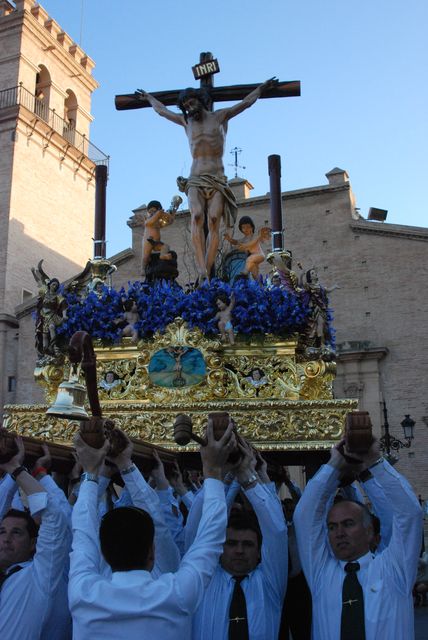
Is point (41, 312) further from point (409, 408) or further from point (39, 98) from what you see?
point (39, 98)

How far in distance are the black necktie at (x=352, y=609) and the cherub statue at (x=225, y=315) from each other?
11.2 ft

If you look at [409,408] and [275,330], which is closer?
[275,330]

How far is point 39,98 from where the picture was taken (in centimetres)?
2630

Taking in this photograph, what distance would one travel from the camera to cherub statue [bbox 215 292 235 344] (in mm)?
6408

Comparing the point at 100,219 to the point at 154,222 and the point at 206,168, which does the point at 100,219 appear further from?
the point at 206,168

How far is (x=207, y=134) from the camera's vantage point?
26.1 ft

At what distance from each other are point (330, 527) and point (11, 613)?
145 centimetres

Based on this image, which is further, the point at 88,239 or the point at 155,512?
the point at 88,239

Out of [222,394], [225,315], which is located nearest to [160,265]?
[225,315]

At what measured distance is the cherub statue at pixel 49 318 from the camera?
22.7 feet

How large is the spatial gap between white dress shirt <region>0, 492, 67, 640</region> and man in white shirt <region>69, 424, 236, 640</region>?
0.45 meters

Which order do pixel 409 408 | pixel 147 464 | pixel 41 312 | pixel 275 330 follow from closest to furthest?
1. pixel 147 464
2. pixel 275 330
3. pixel 41 312
4. pixel 409 408

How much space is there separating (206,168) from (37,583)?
555 cm

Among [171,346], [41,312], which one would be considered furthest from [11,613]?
[41,312]
